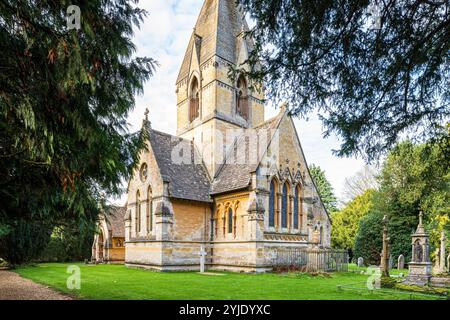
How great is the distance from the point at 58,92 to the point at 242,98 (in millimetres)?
23396

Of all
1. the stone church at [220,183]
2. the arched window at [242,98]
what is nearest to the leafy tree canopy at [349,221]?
the stone church at [220,183]

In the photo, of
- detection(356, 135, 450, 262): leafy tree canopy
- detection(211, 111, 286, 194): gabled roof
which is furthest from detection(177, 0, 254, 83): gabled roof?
detection(356, 135, 450, 262): leafy tree canopy

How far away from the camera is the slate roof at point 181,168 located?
73.3 ft

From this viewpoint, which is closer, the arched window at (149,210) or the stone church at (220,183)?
the stone church at (220,183)

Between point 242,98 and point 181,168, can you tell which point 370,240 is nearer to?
point 242,98

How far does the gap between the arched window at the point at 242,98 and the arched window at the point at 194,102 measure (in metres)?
3.27

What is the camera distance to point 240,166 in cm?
2312

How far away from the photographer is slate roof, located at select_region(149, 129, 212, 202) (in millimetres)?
22355

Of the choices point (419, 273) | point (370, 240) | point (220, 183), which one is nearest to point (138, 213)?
point (220, 183)

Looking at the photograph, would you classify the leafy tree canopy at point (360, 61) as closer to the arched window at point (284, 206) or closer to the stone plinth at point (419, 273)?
the stone plinth at point (419, 273)

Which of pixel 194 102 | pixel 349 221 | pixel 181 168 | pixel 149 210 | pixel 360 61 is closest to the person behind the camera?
pixel 360 61

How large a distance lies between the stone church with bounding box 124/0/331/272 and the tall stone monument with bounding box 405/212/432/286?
5.52 m

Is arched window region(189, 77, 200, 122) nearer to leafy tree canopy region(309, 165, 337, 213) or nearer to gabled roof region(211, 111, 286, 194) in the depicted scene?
gabled roof region(211, 111, 286, 194)

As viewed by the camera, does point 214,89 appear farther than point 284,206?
Yes
